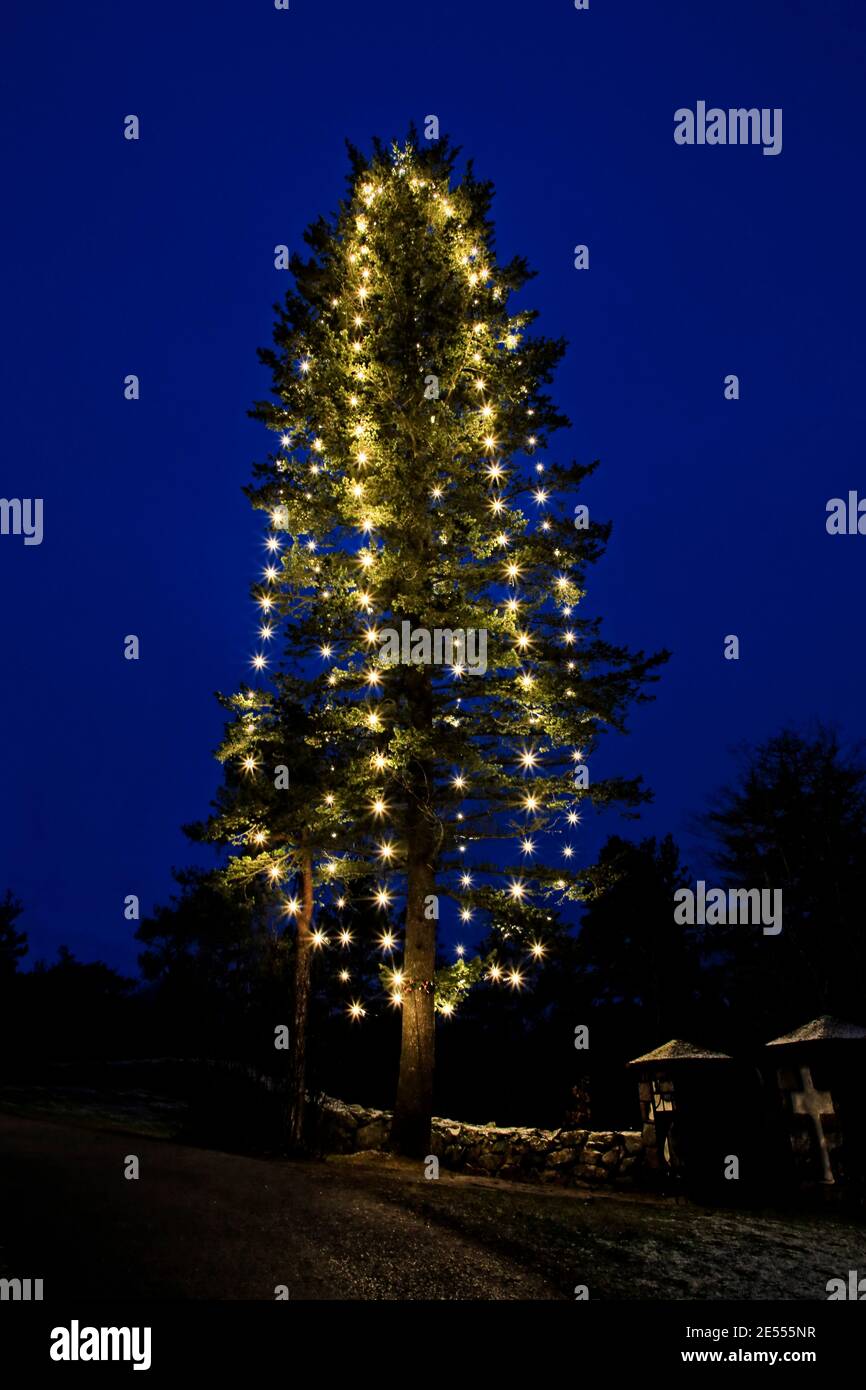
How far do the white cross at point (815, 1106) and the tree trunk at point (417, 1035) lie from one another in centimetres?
483

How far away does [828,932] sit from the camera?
18.8m

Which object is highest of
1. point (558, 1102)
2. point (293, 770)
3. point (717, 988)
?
point (293, 770)

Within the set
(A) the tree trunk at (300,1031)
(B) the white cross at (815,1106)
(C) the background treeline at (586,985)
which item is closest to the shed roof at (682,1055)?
(B) the white cross at (815,1106)

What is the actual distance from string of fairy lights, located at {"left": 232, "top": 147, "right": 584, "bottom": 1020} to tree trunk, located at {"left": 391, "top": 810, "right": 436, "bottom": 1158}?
0.51 feet

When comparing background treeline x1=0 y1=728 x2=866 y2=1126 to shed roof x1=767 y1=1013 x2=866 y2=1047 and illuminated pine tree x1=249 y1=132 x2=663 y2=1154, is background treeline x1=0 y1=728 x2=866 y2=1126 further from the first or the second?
shed roof x1=767 y1=1013 x2=866 y2=1047

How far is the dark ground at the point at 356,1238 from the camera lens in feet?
14.6

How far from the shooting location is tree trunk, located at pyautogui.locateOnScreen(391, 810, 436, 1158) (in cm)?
1041

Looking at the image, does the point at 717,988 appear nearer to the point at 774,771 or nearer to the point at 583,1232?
the point at 774,771

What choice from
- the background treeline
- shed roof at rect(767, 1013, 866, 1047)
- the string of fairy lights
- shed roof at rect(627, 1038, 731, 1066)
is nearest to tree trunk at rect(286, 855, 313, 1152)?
the string of fairy lights

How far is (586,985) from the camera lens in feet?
80.6

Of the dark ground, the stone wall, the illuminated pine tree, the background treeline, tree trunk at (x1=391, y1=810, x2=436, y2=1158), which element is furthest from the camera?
the background treeline

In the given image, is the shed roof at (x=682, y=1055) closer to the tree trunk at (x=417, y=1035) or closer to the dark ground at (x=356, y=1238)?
the dark ground at (x=356, y=1238)
